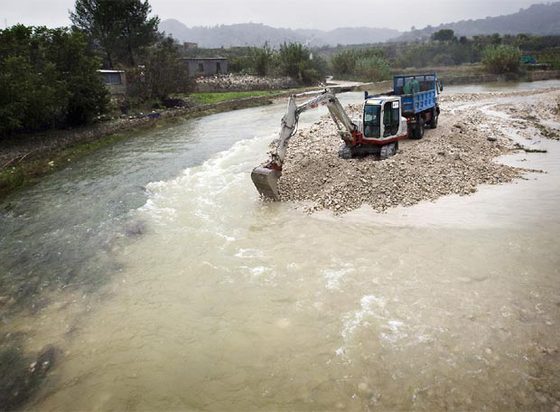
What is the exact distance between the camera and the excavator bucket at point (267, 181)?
12.2m

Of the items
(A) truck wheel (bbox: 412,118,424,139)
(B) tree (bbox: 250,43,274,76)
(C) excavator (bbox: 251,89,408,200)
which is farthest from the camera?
(B) tree (bbox: 250,43,274,76)

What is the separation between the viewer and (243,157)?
A: 1883cm

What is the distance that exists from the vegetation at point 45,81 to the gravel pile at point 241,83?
20.0 metres

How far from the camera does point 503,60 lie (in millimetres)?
48250

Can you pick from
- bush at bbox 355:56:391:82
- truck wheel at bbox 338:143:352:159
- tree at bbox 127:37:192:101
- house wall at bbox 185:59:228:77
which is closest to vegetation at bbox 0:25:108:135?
tree at bbox 127:37:192:101

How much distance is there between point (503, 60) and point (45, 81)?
4928 centimetres

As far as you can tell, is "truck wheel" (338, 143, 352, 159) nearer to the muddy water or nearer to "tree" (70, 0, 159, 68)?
the muddy water

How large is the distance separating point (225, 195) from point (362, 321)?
797 cm

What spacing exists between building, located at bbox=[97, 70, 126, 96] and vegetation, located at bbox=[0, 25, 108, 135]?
9.36 metres

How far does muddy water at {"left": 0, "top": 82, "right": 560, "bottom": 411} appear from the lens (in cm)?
577

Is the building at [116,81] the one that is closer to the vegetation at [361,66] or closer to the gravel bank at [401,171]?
the gravel bank at [401,171]

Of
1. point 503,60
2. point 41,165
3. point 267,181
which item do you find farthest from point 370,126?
point 503,60

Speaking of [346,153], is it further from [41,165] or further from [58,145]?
[58,145]

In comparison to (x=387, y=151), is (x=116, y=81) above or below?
above
